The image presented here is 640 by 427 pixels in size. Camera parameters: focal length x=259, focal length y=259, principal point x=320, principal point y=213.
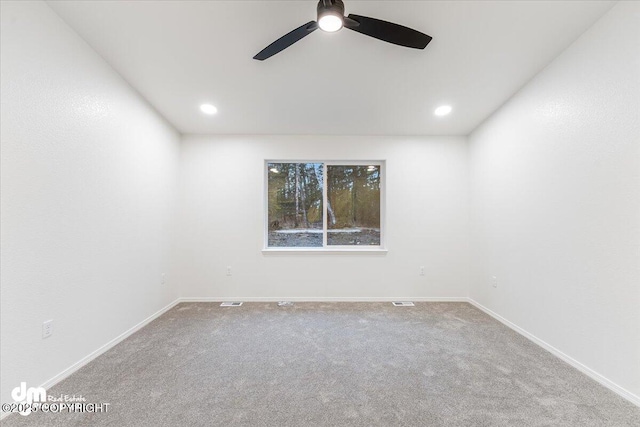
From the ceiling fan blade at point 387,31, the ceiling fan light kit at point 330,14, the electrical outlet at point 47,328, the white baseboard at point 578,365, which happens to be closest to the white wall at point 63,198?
the electrical outlet at point 47,328

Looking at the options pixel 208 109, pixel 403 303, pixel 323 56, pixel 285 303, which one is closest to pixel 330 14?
pixel 323 56

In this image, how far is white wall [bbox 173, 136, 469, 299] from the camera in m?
3.60

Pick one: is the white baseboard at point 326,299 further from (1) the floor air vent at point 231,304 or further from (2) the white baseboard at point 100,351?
(2) the white baseboard at point 100,351

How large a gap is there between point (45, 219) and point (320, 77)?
2.37 metres

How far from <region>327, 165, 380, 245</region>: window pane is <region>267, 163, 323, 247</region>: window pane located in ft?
0.58

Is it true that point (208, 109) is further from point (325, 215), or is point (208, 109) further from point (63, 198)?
point (325, 215)

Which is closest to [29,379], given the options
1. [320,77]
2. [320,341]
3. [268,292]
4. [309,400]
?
[309,400]

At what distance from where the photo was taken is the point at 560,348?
2.11 metres

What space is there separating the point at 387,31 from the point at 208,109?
2224 millimetres

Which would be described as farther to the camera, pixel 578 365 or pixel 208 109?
pixel 208 109

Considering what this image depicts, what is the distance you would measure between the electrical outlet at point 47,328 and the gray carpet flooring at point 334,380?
1.18ft

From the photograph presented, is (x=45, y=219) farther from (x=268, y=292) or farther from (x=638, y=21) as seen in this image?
(x=638, y=21)

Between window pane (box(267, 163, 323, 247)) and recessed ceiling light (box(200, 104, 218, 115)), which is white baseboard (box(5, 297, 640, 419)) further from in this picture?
recessed ceiling light (box(200, 104, 218, 115))

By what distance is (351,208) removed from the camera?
151 inches
